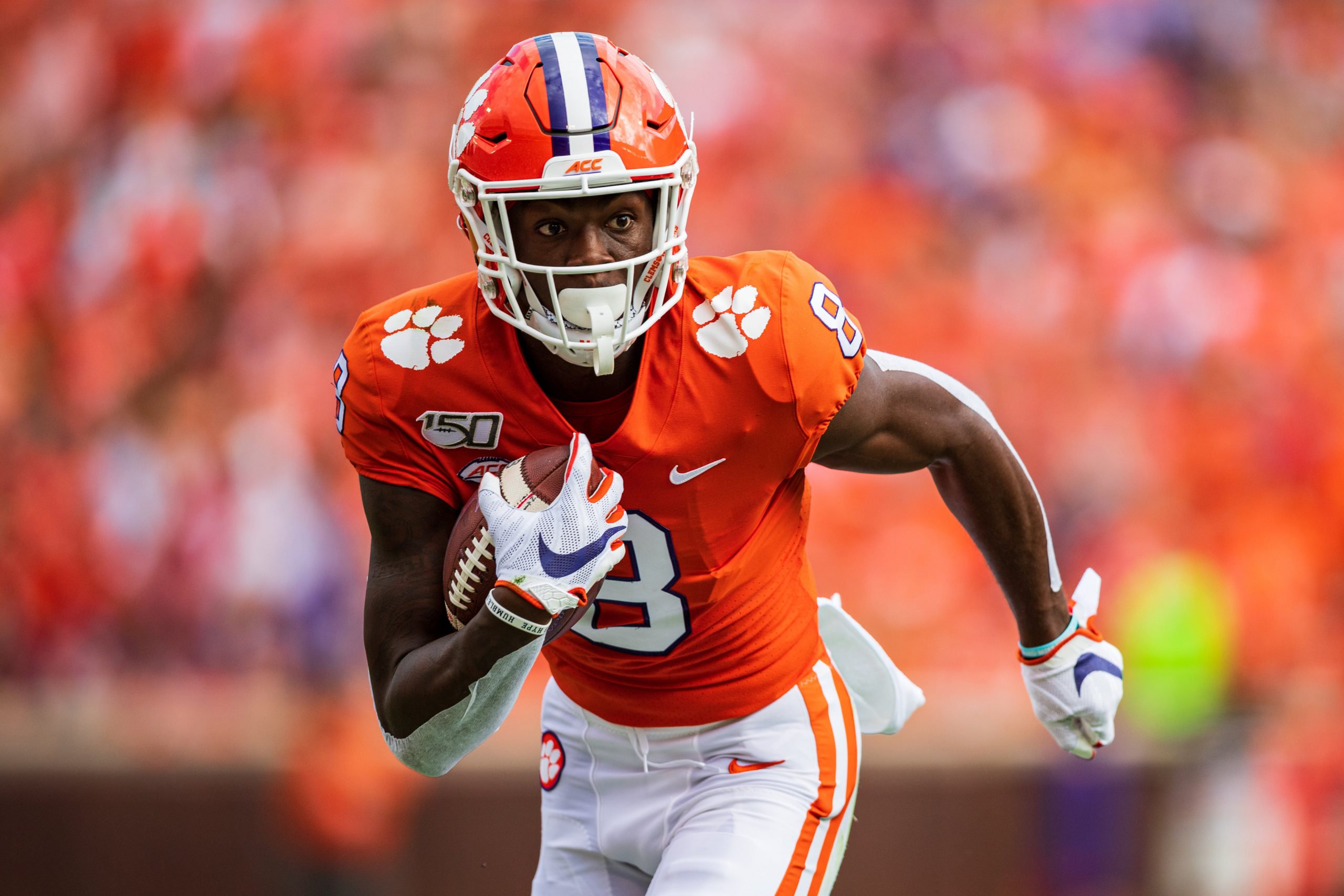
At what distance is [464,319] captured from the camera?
248cm

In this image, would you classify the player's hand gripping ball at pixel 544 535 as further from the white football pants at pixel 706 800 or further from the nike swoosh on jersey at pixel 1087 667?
the nike swoosh on jersey at pixel 1087 667

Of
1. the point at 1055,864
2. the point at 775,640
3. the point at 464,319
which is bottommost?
the point at 1055,864

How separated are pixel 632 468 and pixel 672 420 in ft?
0.34

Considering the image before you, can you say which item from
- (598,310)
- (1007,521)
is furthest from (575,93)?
(1007,521)

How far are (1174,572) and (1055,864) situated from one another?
1.45 m

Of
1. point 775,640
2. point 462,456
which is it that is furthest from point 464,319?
point 775,640

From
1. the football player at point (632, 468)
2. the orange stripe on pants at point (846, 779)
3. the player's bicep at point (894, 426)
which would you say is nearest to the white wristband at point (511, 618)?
the football player at point (632, 468)

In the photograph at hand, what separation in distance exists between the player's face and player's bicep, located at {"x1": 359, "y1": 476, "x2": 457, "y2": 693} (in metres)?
0.42

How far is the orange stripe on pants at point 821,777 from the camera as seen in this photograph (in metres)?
2.53

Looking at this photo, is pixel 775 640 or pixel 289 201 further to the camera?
pixel 289 201

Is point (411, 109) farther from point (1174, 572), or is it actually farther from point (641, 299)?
point (641, 299)

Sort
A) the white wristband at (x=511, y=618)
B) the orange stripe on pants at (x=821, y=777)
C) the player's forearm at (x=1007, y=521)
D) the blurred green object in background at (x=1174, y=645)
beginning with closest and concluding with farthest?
the white wristband at (x=511, y=618)
the orange stripe on pants at (x=821, y=777)
the player's forearm at (x=1007, y=521)
the blurred green object in background at (x=1174, y=645)

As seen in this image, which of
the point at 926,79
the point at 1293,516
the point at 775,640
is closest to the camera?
the point at 775,640

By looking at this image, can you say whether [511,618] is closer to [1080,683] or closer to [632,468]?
[632,468]
